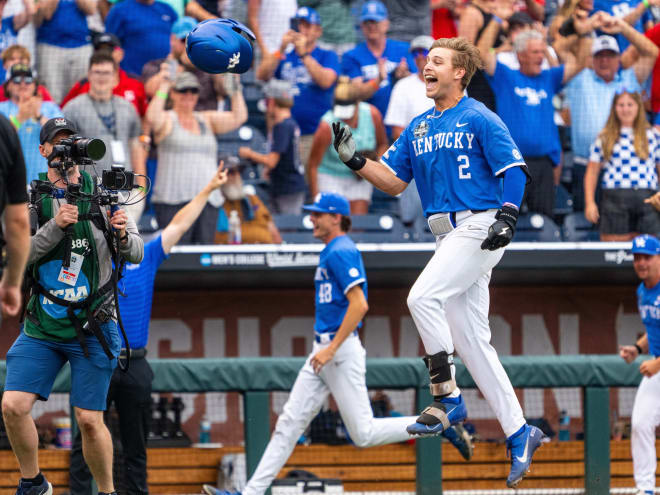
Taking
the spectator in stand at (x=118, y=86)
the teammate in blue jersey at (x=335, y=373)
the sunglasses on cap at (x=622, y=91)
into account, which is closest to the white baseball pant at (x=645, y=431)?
the teammate in blue jersey at (x=335, y=373)

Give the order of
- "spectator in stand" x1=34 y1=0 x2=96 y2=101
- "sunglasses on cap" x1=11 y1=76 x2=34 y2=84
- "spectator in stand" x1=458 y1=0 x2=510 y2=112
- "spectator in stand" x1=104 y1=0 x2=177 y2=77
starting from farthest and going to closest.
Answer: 1. "spectator in stand" x1=458 y1=0 x2=510 y2=112
2. "spectator in stand" x1=104 y1=0 x2=177 y2=77
3. "spectator in stand" x1=34 y1=0 x2=96 y2=101
4. "sunglasses on cap" x1=11 y1=76 x2=34 y2=84

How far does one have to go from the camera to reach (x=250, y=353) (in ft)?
34.8

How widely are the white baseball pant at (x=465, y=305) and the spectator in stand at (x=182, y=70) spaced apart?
4.79 m

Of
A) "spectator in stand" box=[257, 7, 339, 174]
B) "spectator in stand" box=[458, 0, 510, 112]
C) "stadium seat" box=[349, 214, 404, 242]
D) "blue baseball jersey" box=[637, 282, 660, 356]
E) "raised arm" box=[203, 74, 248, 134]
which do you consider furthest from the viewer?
"spectator in stand" box=[458, 0, 510, 112]

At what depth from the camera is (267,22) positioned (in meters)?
10.6

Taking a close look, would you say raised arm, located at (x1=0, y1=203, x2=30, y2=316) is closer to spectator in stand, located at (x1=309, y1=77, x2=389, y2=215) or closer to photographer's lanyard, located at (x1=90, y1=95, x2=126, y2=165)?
photographer's lanyard, located at (x1=90, y1=95, x2=126, y2=165)

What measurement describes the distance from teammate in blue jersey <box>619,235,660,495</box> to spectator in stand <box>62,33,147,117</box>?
4390 millimetres

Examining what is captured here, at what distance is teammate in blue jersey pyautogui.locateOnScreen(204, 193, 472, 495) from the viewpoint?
708 cm

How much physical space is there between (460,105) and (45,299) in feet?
7.64

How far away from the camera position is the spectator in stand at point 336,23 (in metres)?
10.8

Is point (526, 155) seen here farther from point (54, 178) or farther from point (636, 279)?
point (54, 178)

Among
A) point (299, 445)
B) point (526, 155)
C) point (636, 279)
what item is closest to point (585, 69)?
point (526, 155)

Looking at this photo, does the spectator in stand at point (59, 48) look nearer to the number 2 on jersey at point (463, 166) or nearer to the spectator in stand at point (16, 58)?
the spectator in stand at point (16, 58)

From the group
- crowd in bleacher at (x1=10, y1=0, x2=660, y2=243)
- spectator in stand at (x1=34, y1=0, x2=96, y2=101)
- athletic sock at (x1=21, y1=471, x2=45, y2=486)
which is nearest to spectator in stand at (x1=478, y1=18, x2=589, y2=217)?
crowd in bleacher at (x1=10, y1=0, x2=660, y2=243)
